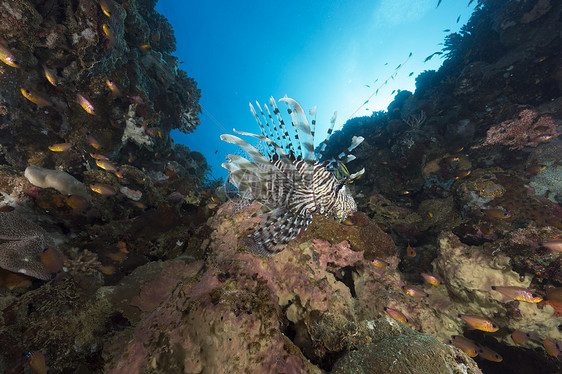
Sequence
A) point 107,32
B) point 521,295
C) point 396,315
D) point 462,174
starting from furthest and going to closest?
1. point 462,174
2. point 107,32
3. point 521,295
4. point 396,315

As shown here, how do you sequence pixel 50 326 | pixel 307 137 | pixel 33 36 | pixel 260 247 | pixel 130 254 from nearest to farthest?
pixel 50 326
pixel 260 247
pixel 307 137
pixel 130 254
pixel 33 36

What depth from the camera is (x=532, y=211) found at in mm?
4422

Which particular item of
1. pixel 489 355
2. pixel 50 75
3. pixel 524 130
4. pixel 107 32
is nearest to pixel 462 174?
pixel 524 130

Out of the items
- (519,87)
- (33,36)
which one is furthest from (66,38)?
(519,87)

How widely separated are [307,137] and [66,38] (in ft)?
23.2

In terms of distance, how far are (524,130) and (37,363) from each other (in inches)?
459

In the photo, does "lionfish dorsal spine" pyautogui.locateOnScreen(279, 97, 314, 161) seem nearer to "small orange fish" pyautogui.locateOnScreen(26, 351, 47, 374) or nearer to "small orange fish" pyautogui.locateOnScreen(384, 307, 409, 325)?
"small orange fish" pyautogui.locateOnScreen(384, 307, 409, 325)

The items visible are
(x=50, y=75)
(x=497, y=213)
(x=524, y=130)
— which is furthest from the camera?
(x=524, y=130)

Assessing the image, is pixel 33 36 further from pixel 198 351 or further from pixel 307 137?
pixel 198 351

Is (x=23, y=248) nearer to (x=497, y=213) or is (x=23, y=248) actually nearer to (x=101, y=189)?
(x=101, y=189)

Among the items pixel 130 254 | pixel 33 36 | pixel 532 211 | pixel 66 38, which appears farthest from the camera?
pixel 66 38

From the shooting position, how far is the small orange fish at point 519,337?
3596mm

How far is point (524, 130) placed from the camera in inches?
267

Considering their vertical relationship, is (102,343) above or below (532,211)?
above
